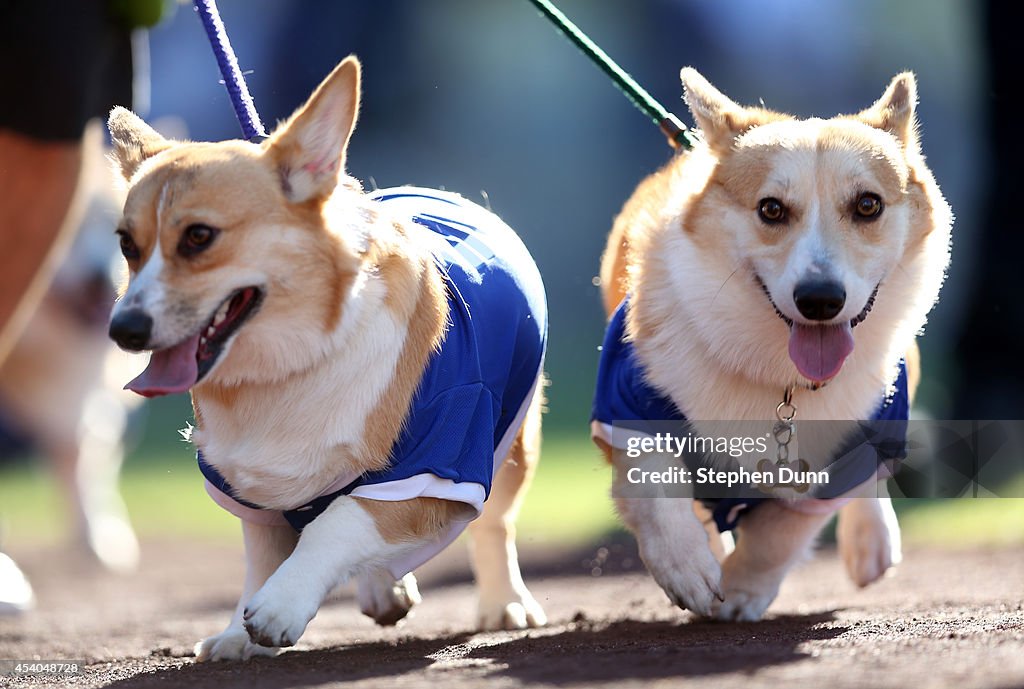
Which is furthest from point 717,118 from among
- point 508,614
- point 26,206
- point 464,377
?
point 26,206

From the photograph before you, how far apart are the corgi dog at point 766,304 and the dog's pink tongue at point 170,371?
4.02 ft

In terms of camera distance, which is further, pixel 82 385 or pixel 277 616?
pixel 82 385

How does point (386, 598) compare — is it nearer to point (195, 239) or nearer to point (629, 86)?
point (195, 239)

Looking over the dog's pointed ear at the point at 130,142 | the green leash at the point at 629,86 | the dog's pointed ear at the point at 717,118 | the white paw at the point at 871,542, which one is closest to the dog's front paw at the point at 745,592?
the white paw at the point at 871,542

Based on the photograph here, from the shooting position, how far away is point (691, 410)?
11.8ft

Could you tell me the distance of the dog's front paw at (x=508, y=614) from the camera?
388 cm

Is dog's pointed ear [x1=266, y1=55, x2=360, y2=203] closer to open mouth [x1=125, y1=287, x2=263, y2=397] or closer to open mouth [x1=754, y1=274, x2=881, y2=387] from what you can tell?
open mouth [x1=125, y1=287, x2=263, y2=397]

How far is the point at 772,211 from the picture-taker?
11.5ft

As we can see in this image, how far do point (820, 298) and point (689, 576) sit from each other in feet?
2.48

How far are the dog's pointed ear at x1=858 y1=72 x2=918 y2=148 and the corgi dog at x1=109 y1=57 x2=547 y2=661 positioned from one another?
1.30 meters

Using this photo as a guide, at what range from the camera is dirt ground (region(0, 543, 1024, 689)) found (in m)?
2.65

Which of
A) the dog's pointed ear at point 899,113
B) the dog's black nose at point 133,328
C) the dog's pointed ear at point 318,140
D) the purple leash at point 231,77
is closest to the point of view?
the dog's black nose at point 133,328

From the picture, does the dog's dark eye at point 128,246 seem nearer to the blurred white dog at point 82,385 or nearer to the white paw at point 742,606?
the white paw at point 742,606

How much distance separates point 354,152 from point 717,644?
7937 mm
